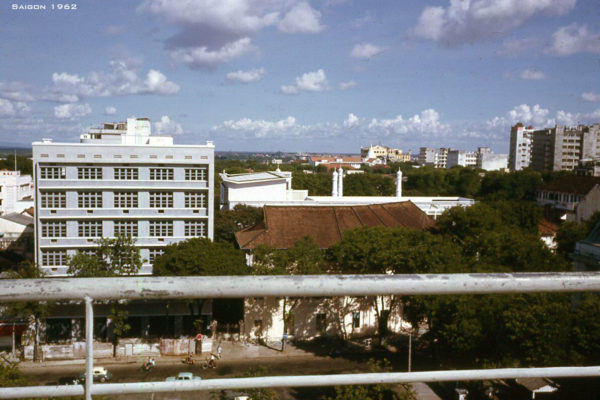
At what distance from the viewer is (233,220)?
28188mm

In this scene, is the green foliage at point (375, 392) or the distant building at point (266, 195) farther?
the distant building at point (266, 195)

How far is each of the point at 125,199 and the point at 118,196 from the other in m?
0.31

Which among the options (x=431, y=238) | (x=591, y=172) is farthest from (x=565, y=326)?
(x=591, y=172)

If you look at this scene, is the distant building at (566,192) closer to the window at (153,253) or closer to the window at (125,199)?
the window at (153,253)

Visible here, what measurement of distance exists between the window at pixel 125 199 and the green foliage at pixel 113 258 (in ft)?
7.19

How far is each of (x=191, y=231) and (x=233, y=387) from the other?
2163 cm

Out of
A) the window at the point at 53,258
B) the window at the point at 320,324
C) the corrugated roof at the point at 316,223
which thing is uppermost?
the corrugated roof at the point at 316,223

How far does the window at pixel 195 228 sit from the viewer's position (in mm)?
22672

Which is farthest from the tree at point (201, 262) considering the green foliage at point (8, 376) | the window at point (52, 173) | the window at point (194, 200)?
the green foliage at point (8, 376)

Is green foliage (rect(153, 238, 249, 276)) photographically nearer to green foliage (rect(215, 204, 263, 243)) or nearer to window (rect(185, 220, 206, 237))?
window (rect(185, 220, 206, 237))

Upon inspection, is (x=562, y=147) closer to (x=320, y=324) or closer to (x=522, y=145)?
(x=522, y=145)

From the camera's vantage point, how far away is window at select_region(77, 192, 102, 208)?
71.2ft

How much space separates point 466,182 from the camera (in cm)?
6091

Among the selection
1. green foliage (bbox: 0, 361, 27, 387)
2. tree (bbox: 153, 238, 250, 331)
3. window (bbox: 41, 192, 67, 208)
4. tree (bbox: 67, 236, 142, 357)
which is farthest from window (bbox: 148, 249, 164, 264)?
green foliage (bbox: 0, 361, 27, 387)
